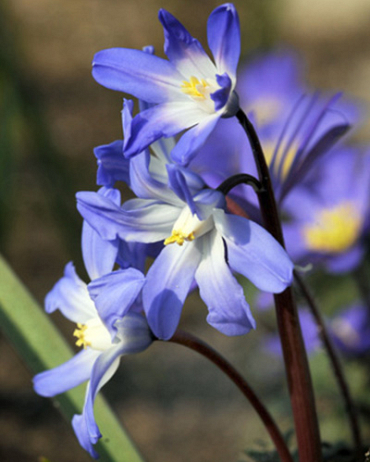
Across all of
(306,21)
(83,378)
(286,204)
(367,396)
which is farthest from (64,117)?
(83,378)

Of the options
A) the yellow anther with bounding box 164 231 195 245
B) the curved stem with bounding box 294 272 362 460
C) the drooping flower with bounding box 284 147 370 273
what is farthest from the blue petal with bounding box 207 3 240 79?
the drooping flower with bounding box 284 147 370 273

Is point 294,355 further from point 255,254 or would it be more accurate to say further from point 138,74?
point 138,74

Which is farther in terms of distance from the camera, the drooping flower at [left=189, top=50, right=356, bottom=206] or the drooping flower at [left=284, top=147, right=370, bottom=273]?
the drooping flower at [left=284, top=147, right=370, bottom=273]

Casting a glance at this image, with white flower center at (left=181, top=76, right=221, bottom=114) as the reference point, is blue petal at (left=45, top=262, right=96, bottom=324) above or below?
below

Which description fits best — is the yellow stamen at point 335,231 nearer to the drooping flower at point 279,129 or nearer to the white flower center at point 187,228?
the drooping flower at point 279,129

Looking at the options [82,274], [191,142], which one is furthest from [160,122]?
[82,274]

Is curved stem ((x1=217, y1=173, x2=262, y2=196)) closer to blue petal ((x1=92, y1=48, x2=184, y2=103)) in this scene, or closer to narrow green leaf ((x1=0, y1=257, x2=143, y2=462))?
blue petal ((x1=92, y1=48, x2=184, y2=103))

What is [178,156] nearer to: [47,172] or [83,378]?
[83,378]
